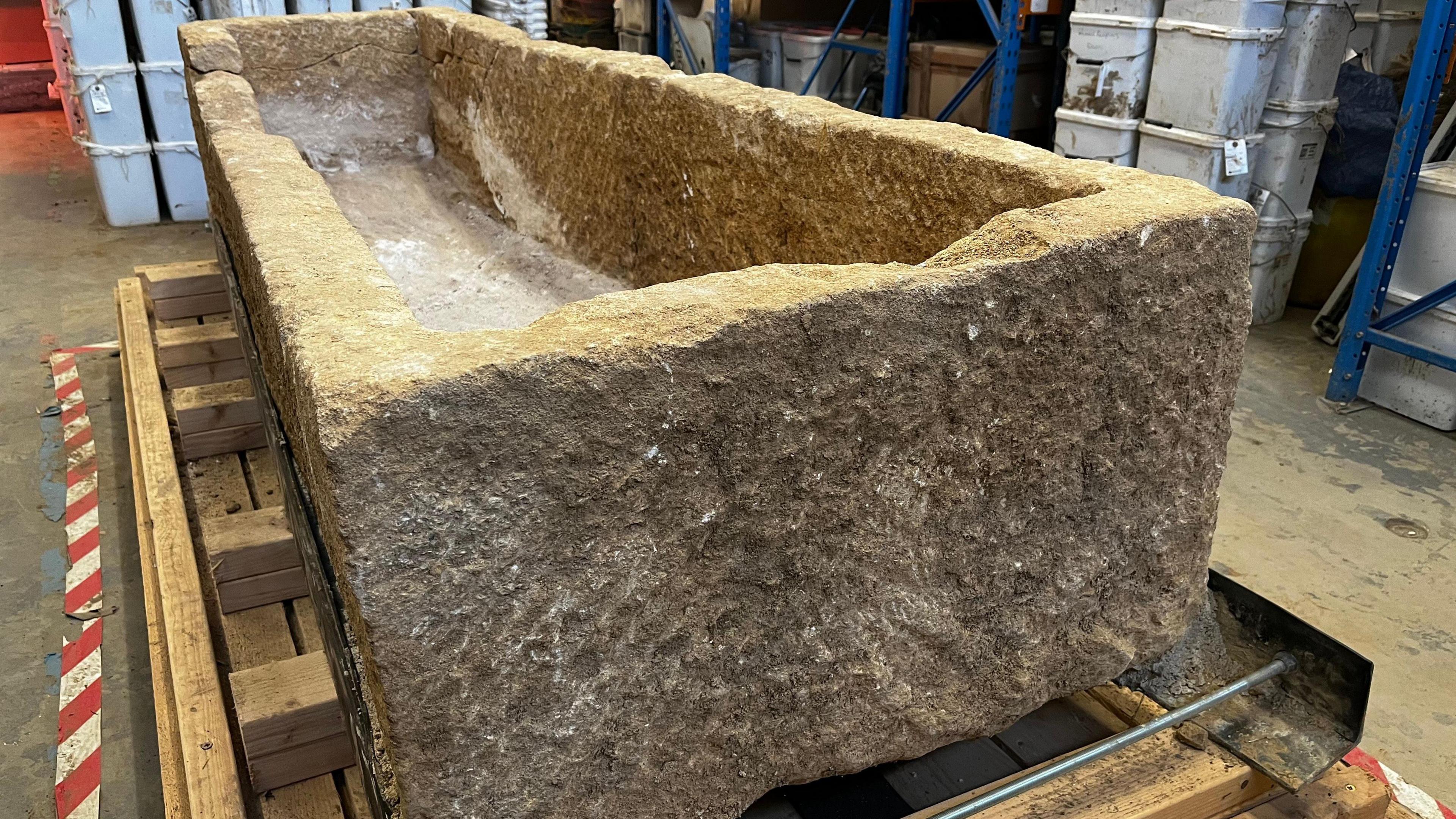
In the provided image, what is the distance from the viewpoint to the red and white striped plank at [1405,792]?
2164 millimetres

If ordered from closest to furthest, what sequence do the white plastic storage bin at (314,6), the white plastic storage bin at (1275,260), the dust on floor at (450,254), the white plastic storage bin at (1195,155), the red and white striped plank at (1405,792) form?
the red and white striped plank at (1405,792), the dust on floor at (450,254), the white plastic storage bin at (1195,155), the white plastic storage bin at (1275,260), the white plastic storage bin at (314,6)

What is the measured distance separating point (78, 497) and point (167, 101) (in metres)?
3.00

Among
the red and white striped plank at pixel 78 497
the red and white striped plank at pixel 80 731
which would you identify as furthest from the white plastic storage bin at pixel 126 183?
the red and white striped plank at pixel 80 731

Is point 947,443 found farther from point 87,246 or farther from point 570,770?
point 87,246

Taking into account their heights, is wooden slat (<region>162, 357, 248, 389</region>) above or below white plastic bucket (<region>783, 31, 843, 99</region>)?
below

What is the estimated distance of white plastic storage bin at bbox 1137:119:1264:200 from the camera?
4199mm

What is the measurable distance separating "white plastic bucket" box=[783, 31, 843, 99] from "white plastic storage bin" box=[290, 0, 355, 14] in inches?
71.0

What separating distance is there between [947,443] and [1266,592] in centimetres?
182

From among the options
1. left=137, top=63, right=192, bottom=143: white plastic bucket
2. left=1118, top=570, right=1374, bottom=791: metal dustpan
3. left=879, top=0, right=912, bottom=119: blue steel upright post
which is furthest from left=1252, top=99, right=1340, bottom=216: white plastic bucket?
left=137, top=63, right=192, bottom=143: white plastic bucket

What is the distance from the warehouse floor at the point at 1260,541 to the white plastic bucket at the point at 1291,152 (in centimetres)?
53

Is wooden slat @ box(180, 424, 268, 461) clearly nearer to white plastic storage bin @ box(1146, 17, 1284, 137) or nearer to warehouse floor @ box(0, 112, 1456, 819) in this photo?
warehouse floor @ box(0, 112, 1456, 819)

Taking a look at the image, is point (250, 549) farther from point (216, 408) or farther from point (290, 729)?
point (216, 408)

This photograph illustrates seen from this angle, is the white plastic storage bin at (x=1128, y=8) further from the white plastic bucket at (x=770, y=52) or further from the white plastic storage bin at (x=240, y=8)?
the white plastic storage bin at (x=240, y=8)

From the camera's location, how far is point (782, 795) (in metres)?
1.71
